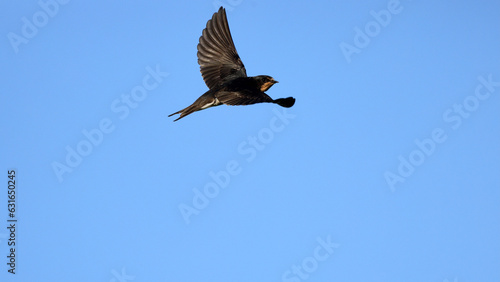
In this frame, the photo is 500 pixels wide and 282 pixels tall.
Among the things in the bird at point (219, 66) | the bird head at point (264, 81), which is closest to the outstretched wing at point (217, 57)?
the bird at point (219, 66)

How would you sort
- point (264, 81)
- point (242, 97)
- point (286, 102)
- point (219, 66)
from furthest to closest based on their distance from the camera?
1. point (219, 66)
2. point (264, 81)
3. point (242, 97)
4. point (286, 102)

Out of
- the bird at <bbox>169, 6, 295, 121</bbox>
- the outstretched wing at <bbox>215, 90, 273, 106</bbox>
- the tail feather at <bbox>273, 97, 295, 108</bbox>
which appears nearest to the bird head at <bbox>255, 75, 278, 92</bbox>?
the bird at <bbox>169, 6, 295, 121</bbox>

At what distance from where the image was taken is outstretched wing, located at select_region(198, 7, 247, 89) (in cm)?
1187

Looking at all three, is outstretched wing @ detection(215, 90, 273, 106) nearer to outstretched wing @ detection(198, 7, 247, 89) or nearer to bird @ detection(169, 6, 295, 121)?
bird @ detection(169, 6, 295, 121)

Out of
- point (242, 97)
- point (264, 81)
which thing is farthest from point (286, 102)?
point (264, 81)

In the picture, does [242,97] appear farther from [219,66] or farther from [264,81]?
[219,66]

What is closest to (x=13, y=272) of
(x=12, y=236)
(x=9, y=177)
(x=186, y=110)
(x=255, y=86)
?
(x=12, y=236)

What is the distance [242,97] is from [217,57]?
1944 millimetres

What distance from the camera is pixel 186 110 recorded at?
1075cm

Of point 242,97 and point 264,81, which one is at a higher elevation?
point 264,81

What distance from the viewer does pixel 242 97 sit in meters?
10.2

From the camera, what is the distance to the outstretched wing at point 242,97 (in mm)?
9883

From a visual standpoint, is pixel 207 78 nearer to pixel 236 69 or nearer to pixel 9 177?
pixel 236 69

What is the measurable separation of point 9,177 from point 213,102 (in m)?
4.61
